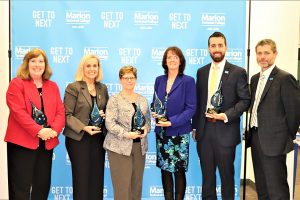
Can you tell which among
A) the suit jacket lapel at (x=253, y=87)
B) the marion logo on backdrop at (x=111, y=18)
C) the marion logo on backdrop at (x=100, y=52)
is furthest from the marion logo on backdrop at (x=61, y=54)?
the suit jacket lapel at (x=253, y=87)

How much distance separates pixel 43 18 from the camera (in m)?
3.83

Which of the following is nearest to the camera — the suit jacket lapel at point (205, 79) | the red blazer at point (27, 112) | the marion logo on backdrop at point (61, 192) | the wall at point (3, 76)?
the red blazer at point (27, 112)

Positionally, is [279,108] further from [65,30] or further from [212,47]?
[65,30]

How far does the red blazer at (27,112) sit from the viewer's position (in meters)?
2.93

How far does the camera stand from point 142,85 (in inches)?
158

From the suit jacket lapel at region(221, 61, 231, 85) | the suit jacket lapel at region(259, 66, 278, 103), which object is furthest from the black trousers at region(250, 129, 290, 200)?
the suit jacket lapel at region(221, 61, 231, 85)

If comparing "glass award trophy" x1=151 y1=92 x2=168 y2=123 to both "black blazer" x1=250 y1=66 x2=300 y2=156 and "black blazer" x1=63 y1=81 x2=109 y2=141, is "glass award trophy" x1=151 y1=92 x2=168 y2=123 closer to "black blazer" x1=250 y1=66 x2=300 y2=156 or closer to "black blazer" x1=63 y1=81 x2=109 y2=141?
"black blazer" x1=63 y1=81 x2=109 y2=141

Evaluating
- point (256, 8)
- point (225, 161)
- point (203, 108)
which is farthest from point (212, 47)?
point (256, 8)

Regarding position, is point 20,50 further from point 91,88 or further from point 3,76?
point 91,88

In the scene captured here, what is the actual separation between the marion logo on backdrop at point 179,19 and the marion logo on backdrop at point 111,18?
0.57 metres

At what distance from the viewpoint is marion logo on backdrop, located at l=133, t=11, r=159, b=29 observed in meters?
3.91

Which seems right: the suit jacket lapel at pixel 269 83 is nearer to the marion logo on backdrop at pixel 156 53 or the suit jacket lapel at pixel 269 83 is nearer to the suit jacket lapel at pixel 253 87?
the suit jacket lapel at pixel 253 87

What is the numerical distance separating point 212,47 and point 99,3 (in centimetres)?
141

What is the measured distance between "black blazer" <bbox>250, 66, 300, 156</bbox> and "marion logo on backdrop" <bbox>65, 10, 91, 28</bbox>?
206cm
